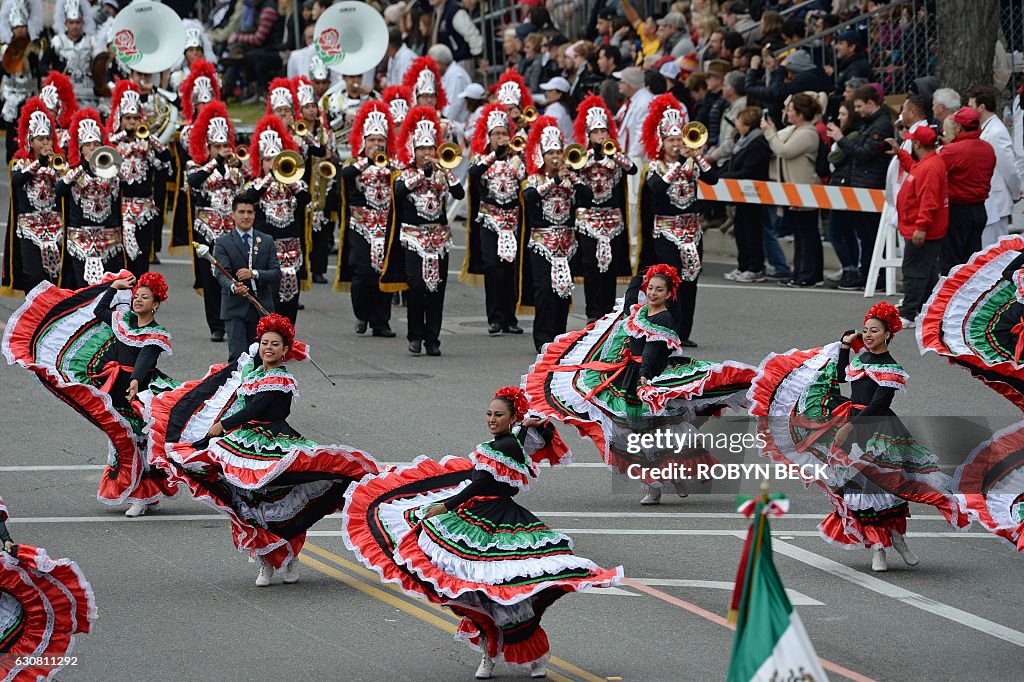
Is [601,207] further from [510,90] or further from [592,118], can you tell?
[510,90]

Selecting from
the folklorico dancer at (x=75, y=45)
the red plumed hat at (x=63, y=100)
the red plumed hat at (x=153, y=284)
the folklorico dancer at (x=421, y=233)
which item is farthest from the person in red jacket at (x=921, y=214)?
the folklorico dancer at (x=75, y=45)

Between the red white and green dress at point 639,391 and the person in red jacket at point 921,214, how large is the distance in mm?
5685

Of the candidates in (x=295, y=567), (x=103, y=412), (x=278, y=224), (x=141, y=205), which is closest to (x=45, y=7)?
(x=141, y=205)

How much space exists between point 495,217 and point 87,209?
3875 millimetres

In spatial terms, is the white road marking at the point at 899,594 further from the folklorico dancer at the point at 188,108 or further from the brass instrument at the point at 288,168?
the folklorico dancer at the point at 188,108

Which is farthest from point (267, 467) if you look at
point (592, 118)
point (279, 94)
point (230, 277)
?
point (279, 94)

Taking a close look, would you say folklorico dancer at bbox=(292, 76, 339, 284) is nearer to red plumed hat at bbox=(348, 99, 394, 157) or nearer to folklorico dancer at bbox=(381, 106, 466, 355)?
red plumed hat at bbox=(348, 99, 394, 157)

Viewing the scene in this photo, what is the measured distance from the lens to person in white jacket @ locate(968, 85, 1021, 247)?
16922 millimetres

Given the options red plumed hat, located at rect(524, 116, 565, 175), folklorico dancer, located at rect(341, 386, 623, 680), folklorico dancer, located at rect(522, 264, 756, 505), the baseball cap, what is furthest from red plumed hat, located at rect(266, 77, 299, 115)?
folklorico dancer, located at rect(341, 386, 623, 680)

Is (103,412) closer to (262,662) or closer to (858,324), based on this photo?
(262,662)

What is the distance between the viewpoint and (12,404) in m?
14.6

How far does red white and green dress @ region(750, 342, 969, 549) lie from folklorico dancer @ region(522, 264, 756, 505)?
3.10 feet

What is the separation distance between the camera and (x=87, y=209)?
17172 millimetres

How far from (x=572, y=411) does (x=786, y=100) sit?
31.7ft
